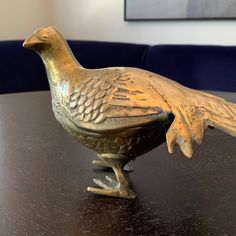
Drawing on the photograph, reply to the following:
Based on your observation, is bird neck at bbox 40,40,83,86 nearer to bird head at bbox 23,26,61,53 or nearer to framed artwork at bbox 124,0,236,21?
bird head at bbox 23,26,61,53

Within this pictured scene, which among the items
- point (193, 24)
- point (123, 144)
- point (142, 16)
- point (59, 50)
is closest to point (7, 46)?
point (142, 16)

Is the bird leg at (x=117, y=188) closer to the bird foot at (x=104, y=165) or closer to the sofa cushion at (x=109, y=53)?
the bird foot at (x=104, y=165)

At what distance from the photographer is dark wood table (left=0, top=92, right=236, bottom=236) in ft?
1.32

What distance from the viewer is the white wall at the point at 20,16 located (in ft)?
6.76

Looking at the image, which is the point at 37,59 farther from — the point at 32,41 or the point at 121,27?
the point at 32,41

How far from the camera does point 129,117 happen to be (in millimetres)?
410

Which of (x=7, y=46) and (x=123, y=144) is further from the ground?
(x=123, y=144)

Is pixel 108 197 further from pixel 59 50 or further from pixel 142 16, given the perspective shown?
pixel 142 16

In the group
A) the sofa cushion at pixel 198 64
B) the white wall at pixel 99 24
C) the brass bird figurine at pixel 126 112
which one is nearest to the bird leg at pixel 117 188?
the brass bird figurine at pixel 126 112

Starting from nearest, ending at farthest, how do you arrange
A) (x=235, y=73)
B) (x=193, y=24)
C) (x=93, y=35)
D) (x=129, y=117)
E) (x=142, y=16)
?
1. (x=129, y=117)
2. (x=235, y=73)
3. (x=193, y=24)
4. (x=142, y=16)
5. (x=93, y=35)

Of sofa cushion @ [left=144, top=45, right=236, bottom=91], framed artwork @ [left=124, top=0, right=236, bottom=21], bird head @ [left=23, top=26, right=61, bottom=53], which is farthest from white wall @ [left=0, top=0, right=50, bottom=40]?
bird head @ [left=23, top=26, right=61, bottom=53]

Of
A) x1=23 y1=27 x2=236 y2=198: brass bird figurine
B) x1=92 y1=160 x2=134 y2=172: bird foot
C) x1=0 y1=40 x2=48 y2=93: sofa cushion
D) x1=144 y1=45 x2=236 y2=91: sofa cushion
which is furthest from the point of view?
x1=0 y1=40 x2=48 y2=93: sofa cushion

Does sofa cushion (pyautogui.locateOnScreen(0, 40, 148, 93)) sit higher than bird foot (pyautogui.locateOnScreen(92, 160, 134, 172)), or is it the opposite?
bird foot (pyautogui.locateOnScreen(92, 160, 134, 172))

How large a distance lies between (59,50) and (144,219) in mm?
236
